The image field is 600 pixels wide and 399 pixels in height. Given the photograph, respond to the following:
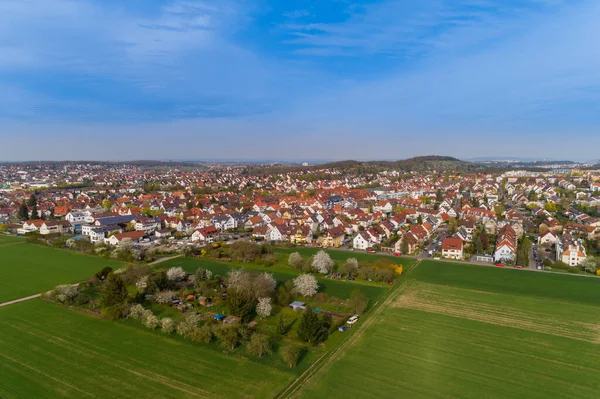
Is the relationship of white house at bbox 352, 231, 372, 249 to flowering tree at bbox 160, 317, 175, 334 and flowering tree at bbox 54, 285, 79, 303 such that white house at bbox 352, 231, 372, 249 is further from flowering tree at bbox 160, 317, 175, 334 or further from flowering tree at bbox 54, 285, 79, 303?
flowering tree at bbox 54, 285, 79, 303

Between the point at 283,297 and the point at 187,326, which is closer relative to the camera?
the point at 187,326

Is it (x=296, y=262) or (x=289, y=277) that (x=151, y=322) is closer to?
(x=289, y=277)

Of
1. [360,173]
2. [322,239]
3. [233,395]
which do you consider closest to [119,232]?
[322,239]

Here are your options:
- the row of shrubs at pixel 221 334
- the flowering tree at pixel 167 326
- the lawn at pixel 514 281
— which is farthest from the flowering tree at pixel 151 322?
the lawn at pixel 514 281

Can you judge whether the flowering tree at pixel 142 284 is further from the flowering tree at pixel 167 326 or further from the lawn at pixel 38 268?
the lawn at pixel 38 268

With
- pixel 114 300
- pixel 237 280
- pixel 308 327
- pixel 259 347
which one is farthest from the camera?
pixel 237 280

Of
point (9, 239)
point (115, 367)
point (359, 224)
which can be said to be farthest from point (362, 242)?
point (9, 239)
